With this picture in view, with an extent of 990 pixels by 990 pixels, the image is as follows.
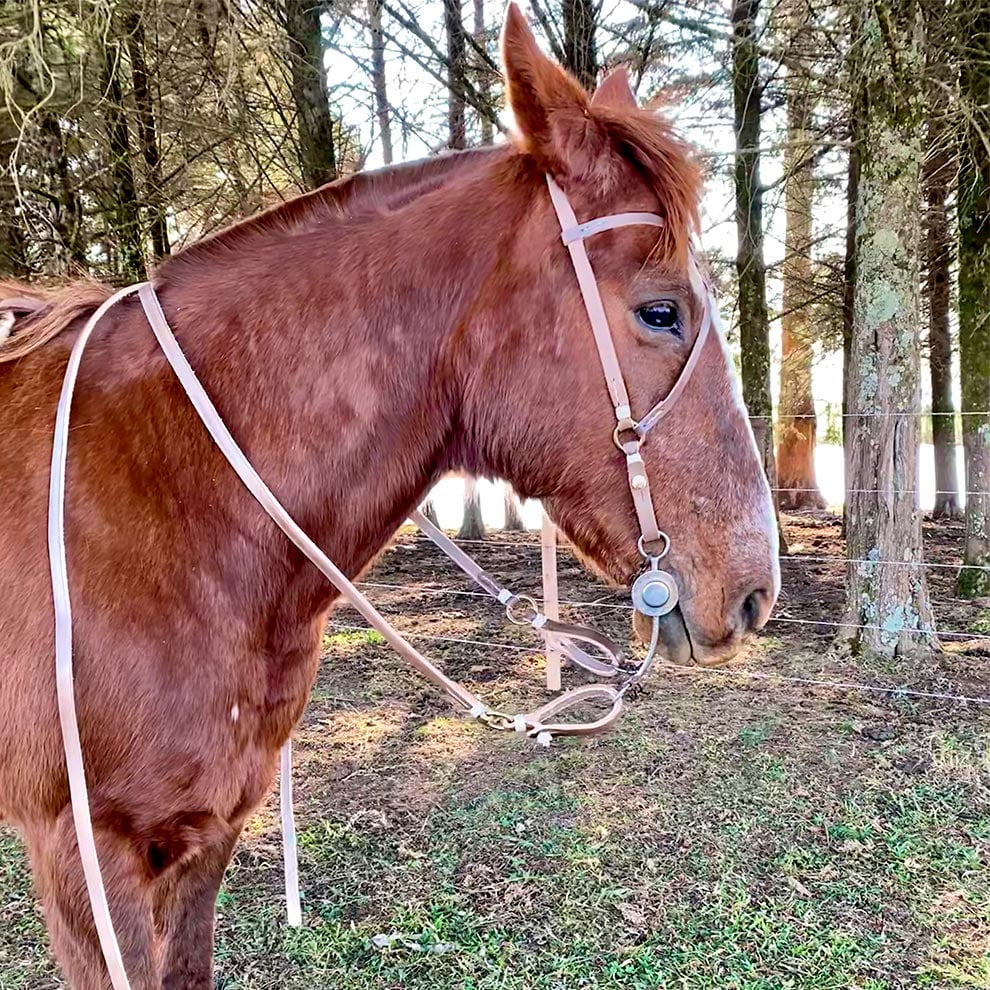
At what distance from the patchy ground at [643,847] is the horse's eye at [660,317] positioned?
2165 mm

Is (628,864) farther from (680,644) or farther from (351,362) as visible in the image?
(351,362)

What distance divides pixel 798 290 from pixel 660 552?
883 centimetres

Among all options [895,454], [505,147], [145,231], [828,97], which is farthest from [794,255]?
[505,147]

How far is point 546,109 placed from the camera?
4.68 feet

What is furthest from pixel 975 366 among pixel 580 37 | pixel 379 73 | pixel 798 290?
pixel 379 73

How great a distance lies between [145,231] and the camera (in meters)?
5.75

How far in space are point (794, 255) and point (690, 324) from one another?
754 cm

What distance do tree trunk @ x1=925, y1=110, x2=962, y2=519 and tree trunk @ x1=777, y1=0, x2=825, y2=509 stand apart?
120 cm

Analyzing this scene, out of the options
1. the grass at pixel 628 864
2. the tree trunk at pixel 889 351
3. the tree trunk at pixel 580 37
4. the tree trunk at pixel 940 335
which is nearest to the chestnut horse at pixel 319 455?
the grass at pixel 628 864

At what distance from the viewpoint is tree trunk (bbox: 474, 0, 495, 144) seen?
6332mm

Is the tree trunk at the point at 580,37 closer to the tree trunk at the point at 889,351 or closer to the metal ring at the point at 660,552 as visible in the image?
the tree trunk at the point at 889,351

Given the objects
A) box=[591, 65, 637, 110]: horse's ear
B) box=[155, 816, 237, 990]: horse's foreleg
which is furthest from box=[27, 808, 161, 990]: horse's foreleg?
box=[591, 65, 637, 110]: horse's ear

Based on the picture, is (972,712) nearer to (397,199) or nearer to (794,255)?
(397,199)

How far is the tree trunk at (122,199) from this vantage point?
546 centimetres
